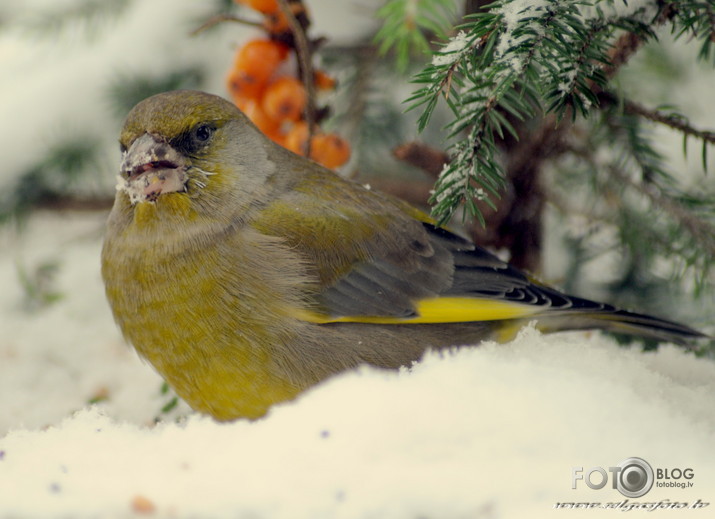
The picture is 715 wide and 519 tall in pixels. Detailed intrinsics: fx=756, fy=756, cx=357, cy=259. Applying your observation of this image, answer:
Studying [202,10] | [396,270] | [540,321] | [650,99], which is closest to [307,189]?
[396,270]

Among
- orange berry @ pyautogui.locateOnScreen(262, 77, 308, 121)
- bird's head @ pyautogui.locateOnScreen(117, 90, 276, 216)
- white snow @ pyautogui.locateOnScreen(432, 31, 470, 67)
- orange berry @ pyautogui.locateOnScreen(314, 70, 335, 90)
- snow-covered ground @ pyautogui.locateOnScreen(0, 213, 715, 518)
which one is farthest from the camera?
orange berry @ pyautogui.locateOnScreen(314, 70, 335, 90)

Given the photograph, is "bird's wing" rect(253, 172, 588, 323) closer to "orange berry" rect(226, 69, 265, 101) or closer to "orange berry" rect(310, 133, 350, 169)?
"orange berry" rect(310, 133, 350, 169)

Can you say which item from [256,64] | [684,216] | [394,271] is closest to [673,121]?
[684,216]

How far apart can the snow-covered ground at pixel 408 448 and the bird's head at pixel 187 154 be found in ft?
2.05

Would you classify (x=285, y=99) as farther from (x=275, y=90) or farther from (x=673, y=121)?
(x=673, y=121)

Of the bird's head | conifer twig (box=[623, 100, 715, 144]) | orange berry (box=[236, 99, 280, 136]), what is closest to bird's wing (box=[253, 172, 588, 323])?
the bird's head

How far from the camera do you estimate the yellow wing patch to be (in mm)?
2061

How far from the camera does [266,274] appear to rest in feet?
6.42

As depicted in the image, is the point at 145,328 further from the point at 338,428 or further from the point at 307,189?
the point at 338,428

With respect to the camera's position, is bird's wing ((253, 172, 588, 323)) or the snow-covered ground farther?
bird's wing ((253, 172, 588, 323))

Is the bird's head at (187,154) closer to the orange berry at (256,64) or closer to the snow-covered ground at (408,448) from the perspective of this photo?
the orange berry at (256,64)

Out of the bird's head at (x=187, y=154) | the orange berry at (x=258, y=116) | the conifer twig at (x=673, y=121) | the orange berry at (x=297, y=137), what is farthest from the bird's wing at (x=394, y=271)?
the conifer twig at (x=673, y=121)

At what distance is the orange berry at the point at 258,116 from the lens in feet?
8.19

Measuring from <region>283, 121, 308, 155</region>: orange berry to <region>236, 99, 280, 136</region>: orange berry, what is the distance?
0.06 m
